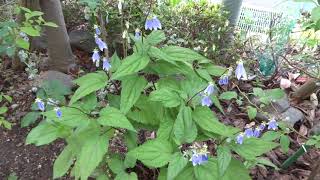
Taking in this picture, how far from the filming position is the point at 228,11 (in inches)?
131

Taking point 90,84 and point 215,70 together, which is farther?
point 215,70

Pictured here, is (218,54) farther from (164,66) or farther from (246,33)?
(164,66)

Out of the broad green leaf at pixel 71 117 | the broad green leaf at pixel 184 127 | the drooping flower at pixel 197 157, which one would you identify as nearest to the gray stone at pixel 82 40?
the broad green leaf at pixel 71 117

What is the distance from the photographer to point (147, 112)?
1.65m

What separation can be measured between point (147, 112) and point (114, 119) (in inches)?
9.9

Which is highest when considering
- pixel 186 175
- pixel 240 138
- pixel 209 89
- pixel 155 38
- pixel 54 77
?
pixel 155 38

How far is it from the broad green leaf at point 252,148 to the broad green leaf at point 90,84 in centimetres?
61

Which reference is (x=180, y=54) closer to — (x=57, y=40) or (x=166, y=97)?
(x=166, y=97)

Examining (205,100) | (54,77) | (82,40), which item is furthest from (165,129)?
(82,40)

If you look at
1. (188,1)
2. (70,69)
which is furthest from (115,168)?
(188,1)

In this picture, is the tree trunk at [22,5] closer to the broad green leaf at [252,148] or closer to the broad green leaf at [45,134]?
the broad green leaf at [45,134]

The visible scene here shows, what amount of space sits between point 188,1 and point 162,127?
202cm

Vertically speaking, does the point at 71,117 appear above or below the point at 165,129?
above

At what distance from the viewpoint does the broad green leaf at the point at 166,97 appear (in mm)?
1460
